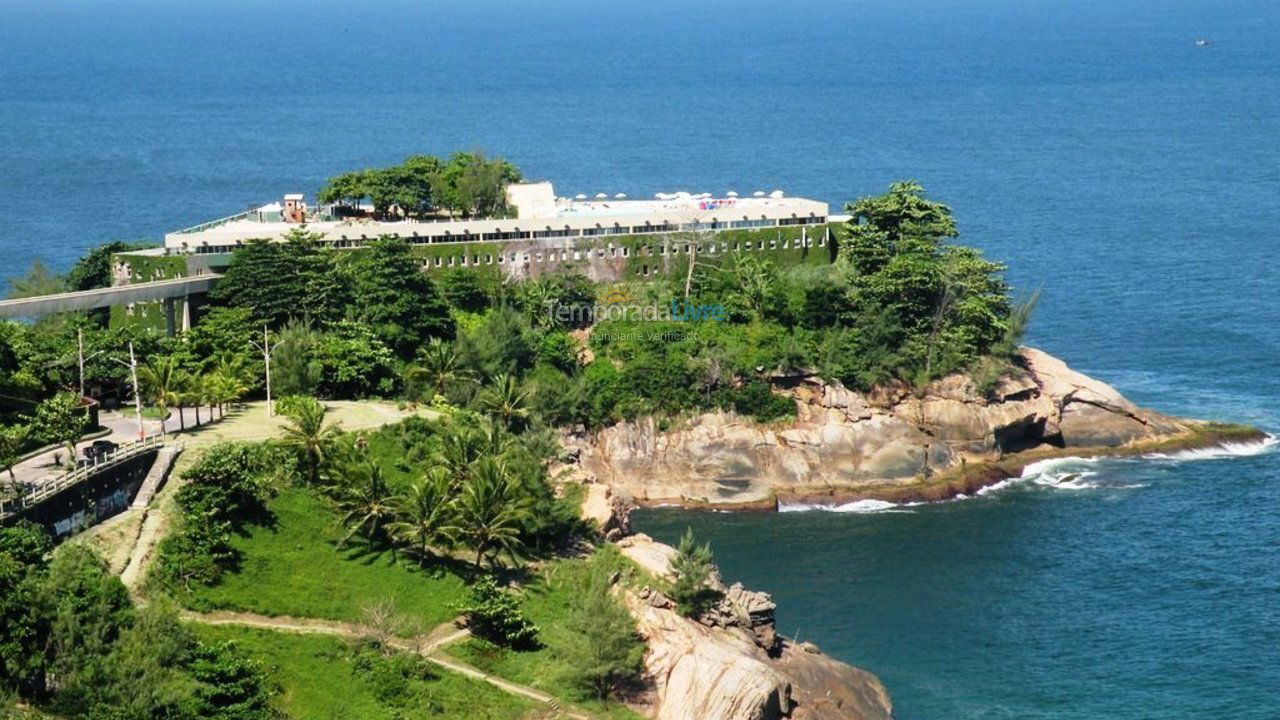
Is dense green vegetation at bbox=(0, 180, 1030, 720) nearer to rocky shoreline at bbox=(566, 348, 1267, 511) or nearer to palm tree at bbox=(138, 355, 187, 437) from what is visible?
palm tree at bbox=(138, 355, 187, 437)

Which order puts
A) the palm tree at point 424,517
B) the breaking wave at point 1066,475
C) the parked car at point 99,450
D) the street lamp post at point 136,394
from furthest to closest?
1. the breaking wave at point 1066,475
2. the street lamp post at point 136,394
3. the palm tree at point 424,517
4. the parked car at point 99,450

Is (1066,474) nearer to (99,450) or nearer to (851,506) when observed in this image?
(851,506)

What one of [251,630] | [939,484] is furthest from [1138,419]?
[251,630]

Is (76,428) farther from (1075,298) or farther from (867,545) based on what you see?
(1075,298)

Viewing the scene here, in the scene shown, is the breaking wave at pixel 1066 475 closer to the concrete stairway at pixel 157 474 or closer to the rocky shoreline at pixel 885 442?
the rocky shoreline at pixel 885 442

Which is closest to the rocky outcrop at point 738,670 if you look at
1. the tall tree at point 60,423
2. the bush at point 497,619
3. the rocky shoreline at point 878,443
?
the bush at point 497,619

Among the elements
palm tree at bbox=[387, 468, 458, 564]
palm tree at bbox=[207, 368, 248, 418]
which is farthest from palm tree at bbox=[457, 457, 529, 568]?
palm tree at bbox=[207, 368, 248, 418]
